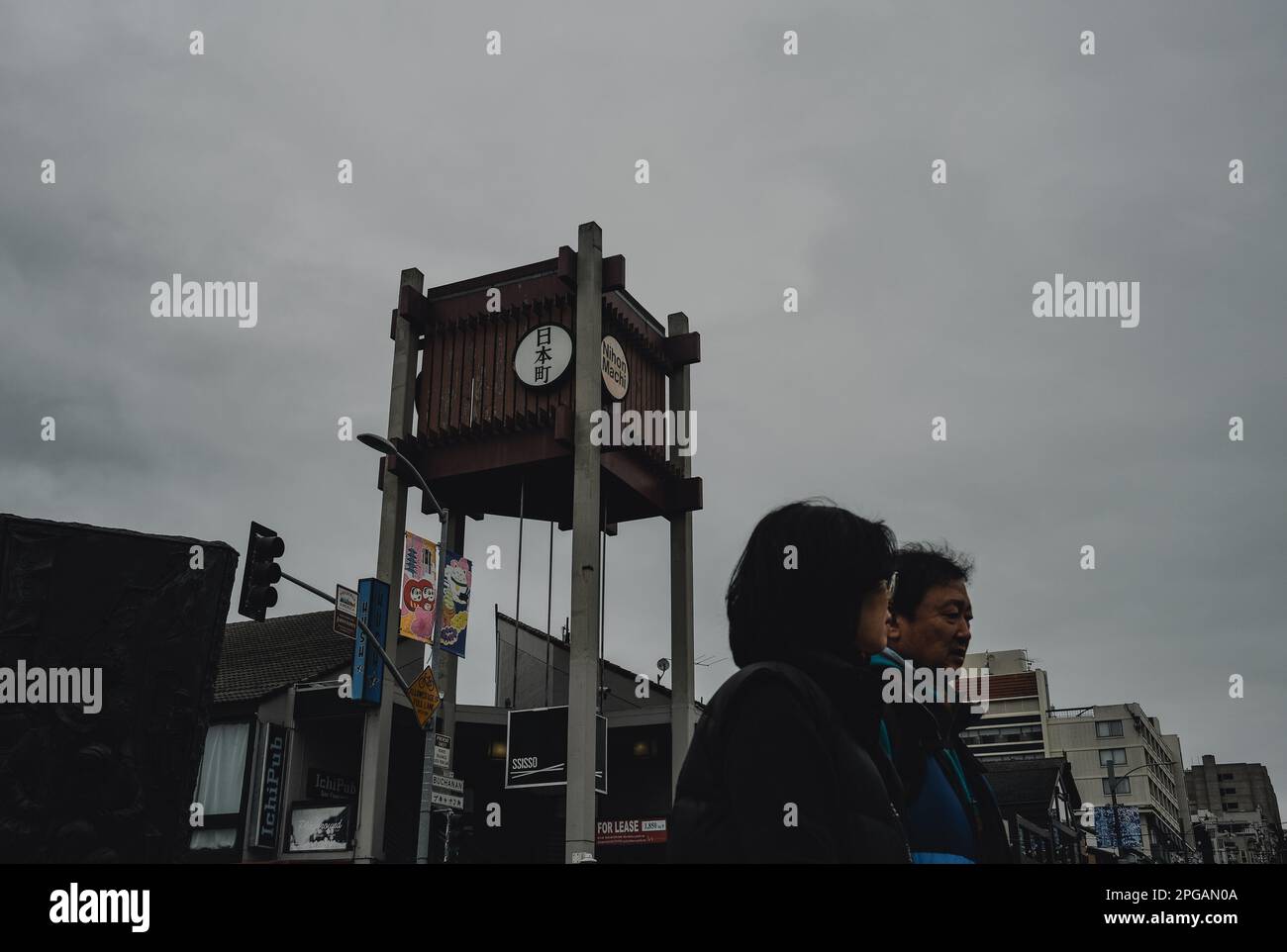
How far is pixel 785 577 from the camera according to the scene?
4.00 m

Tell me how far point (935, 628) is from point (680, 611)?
27.3m

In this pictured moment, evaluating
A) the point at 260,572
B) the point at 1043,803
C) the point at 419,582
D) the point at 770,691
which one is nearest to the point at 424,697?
the point at 260,572

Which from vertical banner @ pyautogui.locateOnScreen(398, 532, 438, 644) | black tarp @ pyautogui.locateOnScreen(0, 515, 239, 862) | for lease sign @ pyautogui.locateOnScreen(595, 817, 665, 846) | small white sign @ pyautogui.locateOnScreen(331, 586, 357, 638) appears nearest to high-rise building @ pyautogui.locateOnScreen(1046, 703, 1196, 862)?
for lease sign @ pyautogui.locateOnScreen(595, 817, 665, 846)

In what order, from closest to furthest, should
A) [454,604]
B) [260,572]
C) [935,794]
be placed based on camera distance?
[935,794], [260,572], [454,604]

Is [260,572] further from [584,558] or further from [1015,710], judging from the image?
[1015,710]

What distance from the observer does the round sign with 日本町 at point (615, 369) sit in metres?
30.0

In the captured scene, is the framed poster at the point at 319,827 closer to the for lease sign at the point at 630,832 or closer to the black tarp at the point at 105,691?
the for lease sign at the point at 630,832

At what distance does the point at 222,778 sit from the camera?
31.6 metres

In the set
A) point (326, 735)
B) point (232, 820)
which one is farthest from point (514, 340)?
point (232, 820)

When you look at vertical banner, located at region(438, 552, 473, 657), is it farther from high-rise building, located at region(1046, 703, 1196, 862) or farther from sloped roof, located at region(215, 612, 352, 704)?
high-rise building, located at region(1046, 703, 1196, 862)

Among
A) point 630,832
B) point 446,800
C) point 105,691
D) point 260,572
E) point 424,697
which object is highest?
point 260,572

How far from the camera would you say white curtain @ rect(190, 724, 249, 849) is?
1227 inches
